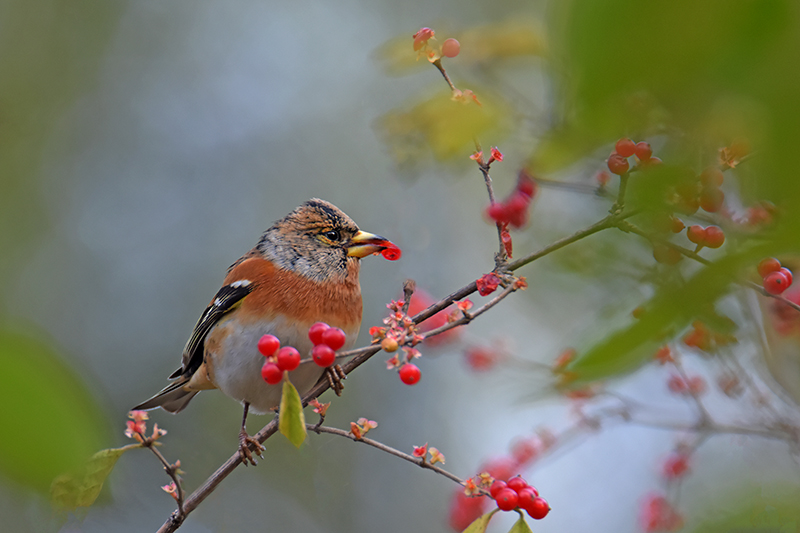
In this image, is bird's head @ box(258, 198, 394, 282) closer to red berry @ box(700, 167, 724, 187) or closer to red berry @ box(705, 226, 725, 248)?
red berry @ box(705, 226, 725, 248)

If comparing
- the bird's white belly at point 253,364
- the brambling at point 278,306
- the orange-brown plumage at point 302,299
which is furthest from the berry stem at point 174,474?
the orange-brown plumage at point 302,299

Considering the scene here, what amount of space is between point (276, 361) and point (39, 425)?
1036mm

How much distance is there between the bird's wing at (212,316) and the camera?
9.64ft

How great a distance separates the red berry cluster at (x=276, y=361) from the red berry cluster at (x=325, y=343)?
0.05 meters

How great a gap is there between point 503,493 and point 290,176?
7465 millimetres

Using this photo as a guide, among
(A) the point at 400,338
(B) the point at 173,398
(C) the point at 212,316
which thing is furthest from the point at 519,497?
(B) the point at 173,398

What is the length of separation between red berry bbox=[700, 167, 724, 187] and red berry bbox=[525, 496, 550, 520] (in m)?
0.88

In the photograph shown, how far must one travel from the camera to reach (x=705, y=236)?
1.29 meters

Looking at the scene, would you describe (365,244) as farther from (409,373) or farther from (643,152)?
(643,152)

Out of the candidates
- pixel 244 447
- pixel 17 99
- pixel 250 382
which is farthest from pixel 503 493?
pixel 17 99

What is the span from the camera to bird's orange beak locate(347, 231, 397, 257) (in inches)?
112

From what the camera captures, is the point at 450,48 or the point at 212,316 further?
the point at 212,316

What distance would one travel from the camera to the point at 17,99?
7238mm

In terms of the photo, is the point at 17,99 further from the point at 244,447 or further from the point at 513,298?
the point at 244,447
